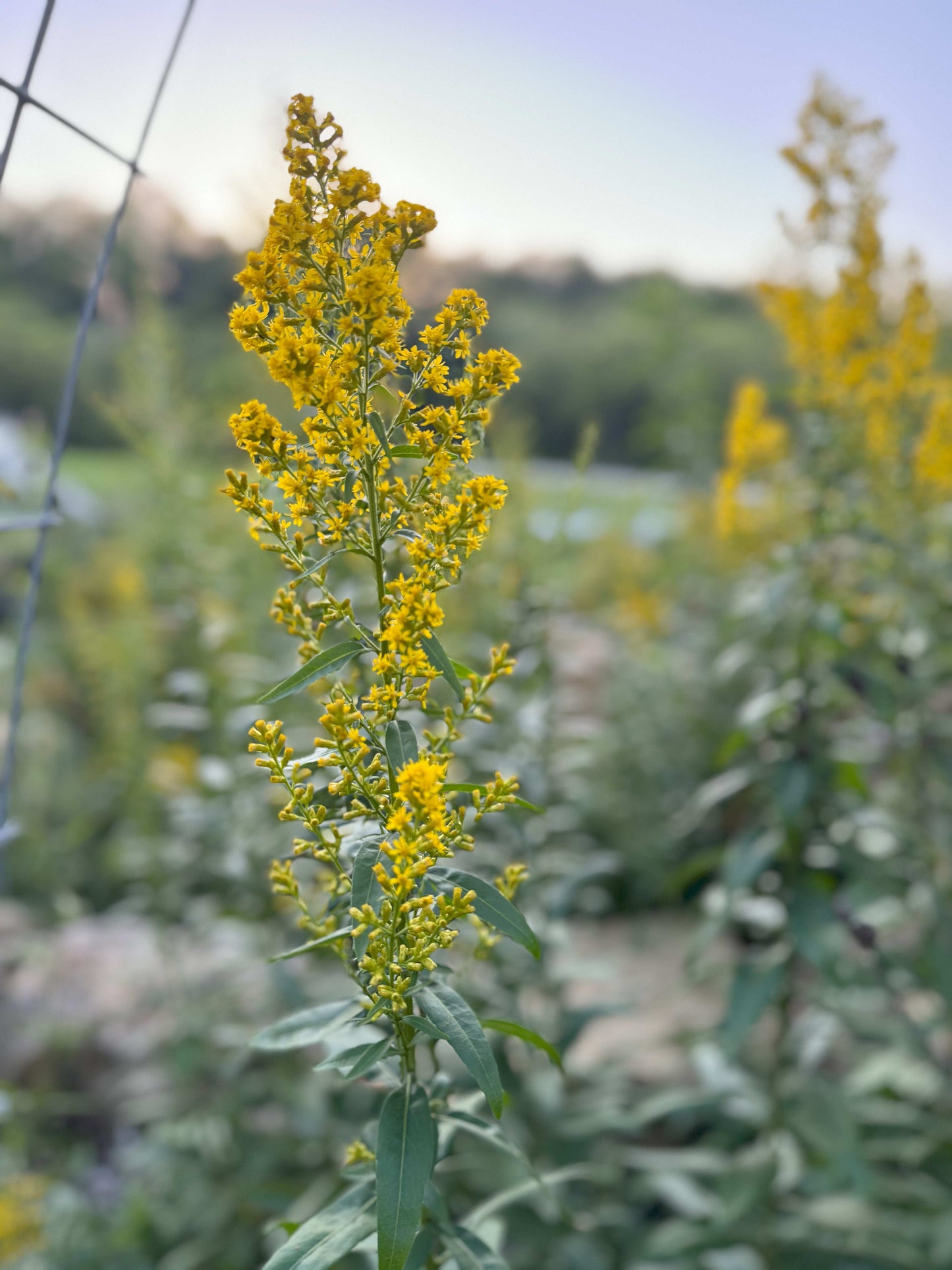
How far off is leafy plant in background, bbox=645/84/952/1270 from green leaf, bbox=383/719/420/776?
4.91 ft

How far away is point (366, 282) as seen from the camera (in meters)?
0.89

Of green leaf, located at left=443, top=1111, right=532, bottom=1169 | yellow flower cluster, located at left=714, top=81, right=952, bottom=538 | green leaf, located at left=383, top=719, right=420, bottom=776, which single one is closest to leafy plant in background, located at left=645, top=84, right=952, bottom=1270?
yellow flower cluster, located at left=714, top=81, right=952, bottom=538

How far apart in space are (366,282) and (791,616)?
6.42 feet

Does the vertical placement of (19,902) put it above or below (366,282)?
below

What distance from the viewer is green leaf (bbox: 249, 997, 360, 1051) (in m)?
1.12

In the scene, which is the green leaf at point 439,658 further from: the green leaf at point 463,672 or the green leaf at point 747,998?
the green leaf at point 747,998

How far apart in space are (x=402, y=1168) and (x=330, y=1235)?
0.45ft

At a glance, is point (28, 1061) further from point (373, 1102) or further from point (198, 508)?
point (198, 508)

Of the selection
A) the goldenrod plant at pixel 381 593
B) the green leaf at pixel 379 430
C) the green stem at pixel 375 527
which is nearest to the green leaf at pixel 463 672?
the goldenrod plant at pixel 381 593

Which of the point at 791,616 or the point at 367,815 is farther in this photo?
the point at 791,616

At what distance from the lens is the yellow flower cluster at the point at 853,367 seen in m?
2.31

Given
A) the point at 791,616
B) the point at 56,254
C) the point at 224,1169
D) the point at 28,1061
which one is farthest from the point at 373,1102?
the point at 56,254

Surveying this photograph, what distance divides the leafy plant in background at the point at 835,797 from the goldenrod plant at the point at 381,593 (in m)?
1.46

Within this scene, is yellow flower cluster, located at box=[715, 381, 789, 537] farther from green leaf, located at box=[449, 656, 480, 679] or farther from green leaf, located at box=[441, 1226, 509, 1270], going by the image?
green leaf, located at box=[441, 1226, 509, 1270]
